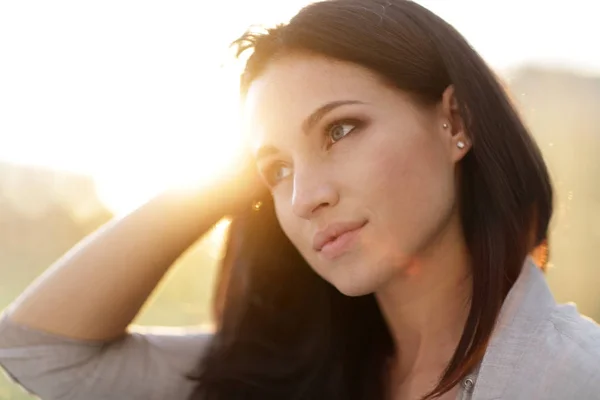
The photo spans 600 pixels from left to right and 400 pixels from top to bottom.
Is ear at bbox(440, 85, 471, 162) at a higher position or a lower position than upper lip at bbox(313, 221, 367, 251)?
higher

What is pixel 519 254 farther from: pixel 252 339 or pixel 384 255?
pixel 252 339

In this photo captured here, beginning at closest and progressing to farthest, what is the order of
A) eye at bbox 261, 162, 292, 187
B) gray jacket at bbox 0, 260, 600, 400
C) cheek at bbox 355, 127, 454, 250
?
1. gray jacket at bbox 0, 260, 600, 400
2. cheek at bbox 355, 127, 454, 250
3. eye at bbox 261, 162, 292, 187

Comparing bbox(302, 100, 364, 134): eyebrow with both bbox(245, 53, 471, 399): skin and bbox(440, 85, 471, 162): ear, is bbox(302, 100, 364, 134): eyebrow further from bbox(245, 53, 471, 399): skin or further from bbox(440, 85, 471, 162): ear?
bbox(440, 85, 471, 162): ear

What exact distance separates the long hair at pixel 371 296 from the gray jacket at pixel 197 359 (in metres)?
0.07

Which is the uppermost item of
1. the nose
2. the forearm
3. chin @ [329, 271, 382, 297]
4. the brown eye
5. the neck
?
the brown eye

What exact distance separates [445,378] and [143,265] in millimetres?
974

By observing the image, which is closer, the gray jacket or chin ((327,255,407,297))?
the gray jacket

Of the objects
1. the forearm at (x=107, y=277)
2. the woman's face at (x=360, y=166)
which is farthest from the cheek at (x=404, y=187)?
the forearm at (x=107, y=277)

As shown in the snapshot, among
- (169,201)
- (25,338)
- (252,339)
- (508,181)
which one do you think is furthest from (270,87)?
(25,338)

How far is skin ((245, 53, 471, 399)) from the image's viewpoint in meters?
1.89

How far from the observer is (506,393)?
66.9 inches

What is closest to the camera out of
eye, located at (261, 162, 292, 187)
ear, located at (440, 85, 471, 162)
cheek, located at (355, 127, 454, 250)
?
cheek, located at (355, 127, 454, 250)

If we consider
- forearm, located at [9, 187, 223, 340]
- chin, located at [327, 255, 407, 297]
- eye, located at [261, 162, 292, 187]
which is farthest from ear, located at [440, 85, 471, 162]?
forearm, located at [9, 187, 223, 340]

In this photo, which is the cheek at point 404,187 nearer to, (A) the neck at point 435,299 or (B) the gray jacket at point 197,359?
(A) the neck at point 435,299
